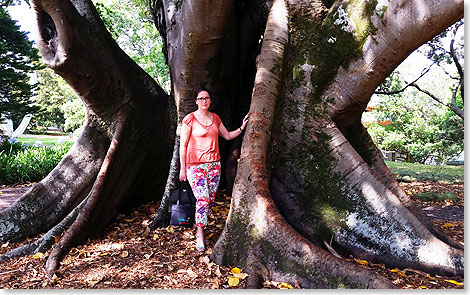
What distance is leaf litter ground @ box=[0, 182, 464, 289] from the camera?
9.41 ft

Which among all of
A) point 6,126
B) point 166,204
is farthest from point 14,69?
point 166,204

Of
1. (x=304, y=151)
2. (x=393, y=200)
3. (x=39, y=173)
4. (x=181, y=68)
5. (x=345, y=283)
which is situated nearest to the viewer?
(x=345, y=283)

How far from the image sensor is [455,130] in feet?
49.5

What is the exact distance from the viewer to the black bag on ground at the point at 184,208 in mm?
3521

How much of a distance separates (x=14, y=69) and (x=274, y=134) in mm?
13251

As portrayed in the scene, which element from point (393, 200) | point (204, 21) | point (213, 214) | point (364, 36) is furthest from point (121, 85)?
point (393, 200)

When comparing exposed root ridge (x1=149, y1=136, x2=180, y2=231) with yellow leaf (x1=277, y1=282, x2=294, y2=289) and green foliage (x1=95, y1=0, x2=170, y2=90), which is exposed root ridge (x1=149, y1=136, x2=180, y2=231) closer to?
yellow leaf (x1=277, y1=282, x2=294, y2=289)

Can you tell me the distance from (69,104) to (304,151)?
20.1m

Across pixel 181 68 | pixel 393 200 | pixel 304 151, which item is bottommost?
pixel 393 200

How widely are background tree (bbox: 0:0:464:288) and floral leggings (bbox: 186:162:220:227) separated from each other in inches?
12.6

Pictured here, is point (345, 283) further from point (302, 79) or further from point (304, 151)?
point (302, 79)

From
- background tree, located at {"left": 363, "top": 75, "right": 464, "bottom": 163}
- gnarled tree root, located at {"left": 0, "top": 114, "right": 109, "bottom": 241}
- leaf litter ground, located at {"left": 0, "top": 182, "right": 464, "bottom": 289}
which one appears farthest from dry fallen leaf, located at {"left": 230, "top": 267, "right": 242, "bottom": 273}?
background tree, located at {"left": 363, "top": 75, "right": 464, "bottom": 163}

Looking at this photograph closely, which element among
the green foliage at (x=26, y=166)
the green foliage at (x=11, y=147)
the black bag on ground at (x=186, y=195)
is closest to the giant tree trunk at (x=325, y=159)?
the black bag on ground at (x=186, y=195)

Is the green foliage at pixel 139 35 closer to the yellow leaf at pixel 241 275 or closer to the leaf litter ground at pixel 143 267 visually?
the leaf litter ground at pixel 143 267
